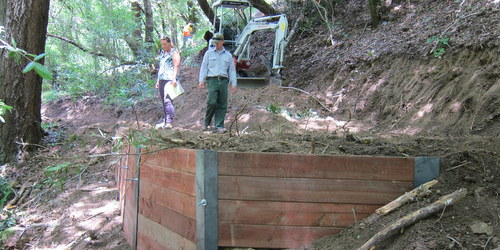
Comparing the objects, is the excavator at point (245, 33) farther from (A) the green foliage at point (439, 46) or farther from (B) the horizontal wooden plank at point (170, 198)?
(B) the horizontal wooden plank at point (170, 198)

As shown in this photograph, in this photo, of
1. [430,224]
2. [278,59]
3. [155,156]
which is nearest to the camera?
[430,224]

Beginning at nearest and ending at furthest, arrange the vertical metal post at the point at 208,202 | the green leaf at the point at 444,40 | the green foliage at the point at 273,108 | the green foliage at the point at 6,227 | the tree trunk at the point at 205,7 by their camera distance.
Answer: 1. the vertical metal post at the point at 208,202
2. the green foliage at the point at 6,227
3. the green foliage at the point at 273,108
4. the green leaf at the point at 444,40
5. the tree trunk at the point at 205,7

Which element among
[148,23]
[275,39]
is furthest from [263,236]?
[148,23]

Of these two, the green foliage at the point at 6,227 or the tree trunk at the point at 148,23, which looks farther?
the tree trunk at the point at 148,23

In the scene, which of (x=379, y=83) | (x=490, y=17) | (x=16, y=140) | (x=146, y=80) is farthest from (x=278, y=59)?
(x=16, y=140)

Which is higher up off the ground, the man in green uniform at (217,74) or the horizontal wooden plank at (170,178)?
the man in green uniform at (217,74)

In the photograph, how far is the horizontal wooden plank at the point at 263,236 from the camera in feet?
8.58

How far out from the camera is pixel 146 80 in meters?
11.9

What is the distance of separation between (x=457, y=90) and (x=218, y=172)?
4722 mm

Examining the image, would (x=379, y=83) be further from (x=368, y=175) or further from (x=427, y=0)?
(x=368, y=175)

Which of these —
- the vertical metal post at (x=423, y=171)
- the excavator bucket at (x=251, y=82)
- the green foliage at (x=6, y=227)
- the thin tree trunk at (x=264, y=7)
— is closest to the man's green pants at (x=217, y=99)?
the green foliage at (x=6, y=227)

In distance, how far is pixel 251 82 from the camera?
11102 mm

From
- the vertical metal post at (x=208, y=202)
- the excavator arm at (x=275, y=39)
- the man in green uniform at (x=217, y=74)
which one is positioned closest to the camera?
the vertical metal post at (x=208, y=202)

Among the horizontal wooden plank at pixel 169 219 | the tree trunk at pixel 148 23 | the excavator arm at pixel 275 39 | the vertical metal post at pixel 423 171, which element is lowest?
the horizontal wooden plank at pixel 169 219
